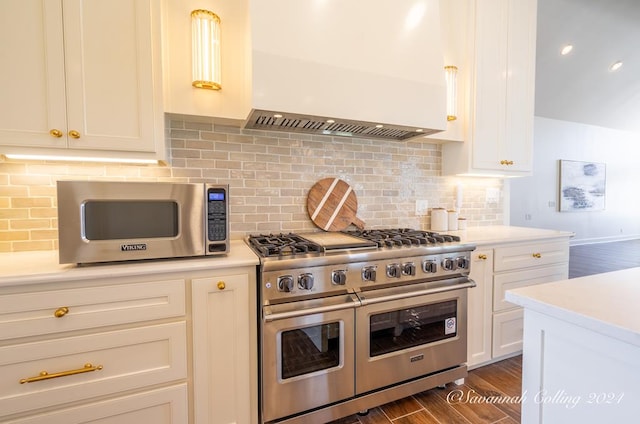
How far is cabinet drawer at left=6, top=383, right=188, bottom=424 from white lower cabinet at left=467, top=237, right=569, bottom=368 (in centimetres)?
177

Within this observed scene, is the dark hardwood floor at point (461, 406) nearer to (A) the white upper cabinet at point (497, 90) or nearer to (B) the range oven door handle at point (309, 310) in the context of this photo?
(B) the range oven door handle at point (309, 310)

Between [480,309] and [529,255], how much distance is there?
0.61 meters

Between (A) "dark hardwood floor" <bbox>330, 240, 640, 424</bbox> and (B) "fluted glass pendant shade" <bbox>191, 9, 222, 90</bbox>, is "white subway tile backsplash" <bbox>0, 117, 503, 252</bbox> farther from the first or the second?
(A) "dark hardwood floor" <bbox>330, 240, 640, 424</bbox>

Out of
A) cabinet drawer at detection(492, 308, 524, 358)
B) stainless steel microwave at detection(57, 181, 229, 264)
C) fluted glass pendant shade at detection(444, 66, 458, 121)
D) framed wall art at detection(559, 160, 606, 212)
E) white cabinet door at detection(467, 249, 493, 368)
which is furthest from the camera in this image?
framed wall art at detection(559, 160, 606, 212)

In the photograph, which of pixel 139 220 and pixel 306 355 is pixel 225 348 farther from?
pixel 139 220

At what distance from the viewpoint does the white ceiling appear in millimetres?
3807

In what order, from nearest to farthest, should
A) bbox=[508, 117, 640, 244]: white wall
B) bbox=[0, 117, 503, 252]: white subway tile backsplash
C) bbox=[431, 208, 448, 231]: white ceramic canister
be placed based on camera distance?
bbox=[0, 117, 503, 252]: white subway tile backsplash, bbox=[431, 208, 448, 231]: white ceramic canister, bbox=[508, 117, 640, 244]: white wall

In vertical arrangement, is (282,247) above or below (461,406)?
above

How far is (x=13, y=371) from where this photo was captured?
1083mm

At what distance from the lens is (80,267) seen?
121cm

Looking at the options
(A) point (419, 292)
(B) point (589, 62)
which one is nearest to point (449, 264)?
(A) point (419, 292)

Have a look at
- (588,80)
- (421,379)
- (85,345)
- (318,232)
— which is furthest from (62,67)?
(588,80)

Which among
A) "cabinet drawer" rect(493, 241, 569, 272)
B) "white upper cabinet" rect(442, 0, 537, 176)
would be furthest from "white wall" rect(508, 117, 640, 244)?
"cabinet drawer" rect(493, 241, 569, 272)

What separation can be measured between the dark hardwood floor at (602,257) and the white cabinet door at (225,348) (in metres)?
5.01
